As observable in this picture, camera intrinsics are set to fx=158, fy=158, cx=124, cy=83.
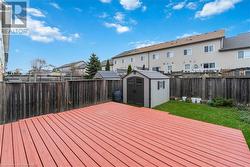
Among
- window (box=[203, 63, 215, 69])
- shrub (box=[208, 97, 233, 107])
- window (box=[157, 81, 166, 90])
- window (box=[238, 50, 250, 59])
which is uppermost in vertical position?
window (box=[238, 50, 250, 59])

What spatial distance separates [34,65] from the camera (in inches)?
1305

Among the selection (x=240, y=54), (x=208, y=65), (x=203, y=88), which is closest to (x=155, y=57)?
(x=208, y=65)

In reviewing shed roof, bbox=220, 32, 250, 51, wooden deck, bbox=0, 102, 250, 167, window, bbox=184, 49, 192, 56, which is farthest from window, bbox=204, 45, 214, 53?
wooden deck, bbox=0, 102, 250, 167

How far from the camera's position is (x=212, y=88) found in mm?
9773

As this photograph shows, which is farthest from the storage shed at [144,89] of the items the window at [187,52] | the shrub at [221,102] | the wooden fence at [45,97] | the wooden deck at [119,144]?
the window at [187,52]

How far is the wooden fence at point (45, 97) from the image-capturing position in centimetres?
546

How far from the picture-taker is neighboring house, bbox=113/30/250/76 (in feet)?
62.2

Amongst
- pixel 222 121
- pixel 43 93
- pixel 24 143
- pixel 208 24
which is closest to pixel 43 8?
pixel 43 93

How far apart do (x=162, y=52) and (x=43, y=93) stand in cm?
2286

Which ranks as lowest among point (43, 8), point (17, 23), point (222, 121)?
point (222, 121)

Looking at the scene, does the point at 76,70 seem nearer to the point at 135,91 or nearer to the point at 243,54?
the point at 135,91

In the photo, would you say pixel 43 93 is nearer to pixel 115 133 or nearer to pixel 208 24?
pixel 115 133

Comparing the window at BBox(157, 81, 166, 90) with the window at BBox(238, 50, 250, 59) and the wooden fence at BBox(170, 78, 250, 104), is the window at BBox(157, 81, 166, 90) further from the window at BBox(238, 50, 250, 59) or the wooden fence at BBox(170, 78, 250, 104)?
the window at BBox(238, 50, 250, 59)

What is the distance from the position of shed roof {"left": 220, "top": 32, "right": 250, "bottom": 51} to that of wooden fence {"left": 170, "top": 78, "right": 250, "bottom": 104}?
12480 millimetres
